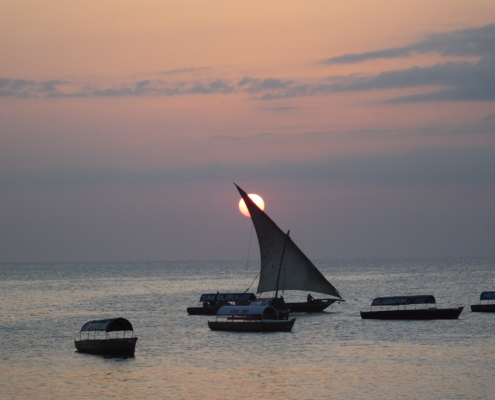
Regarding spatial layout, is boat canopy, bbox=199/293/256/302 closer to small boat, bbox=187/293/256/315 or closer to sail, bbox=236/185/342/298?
small boat, bbox=187/293/256/315

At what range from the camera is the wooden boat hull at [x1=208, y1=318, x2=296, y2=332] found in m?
76.6

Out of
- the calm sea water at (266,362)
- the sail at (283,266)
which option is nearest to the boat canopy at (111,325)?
the calm sea water at (266,362)

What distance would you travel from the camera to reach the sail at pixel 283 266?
91688mm

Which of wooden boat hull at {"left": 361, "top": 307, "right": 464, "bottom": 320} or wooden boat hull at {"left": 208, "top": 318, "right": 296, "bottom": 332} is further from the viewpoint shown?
wooden boat hull at {"left": 361, "top": 307, "right": 464, "bottom": 320}

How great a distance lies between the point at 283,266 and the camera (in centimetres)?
9206

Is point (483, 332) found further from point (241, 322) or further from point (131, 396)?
point (131, 396)

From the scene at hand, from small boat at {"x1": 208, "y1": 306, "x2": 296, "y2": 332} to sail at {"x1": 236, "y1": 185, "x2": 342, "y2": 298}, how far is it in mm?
11490

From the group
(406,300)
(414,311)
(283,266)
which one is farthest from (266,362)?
(283,266)

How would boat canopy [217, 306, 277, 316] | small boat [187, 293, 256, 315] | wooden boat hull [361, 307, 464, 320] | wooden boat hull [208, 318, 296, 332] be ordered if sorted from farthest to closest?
1. small boat [187, 293, 256, 315]
2. wooden boat hull [361, 307, 464, 320]
3. boat canopy [217, 306, 277, 316]
4. wooden boat hull [208, 318, 296, 332]

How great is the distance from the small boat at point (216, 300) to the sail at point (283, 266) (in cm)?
219

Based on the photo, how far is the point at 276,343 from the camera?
69938 mm

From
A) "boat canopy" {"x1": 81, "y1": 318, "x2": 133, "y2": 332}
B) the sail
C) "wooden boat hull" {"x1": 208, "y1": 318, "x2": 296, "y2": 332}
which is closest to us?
"boat canopy" {"x1": 81, "y1": 318, "x2": 133, "y2": 332}

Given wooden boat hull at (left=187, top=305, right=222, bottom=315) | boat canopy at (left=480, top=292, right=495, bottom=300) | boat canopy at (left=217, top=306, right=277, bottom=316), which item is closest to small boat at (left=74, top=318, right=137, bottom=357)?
boat canopy at (left=217, top=306, right=277, bottom=316)

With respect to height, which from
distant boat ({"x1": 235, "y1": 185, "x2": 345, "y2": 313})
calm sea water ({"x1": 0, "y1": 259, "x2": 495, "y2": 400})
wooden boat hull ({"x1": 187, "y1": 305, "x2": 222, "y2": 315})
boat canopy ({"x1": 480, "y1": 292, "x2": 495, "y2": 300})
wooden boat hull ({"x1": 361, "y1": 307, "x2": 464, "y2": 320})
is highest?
distant boat ({"x1": 235, "y1": 185, "x2": 345, "y2": 313})
